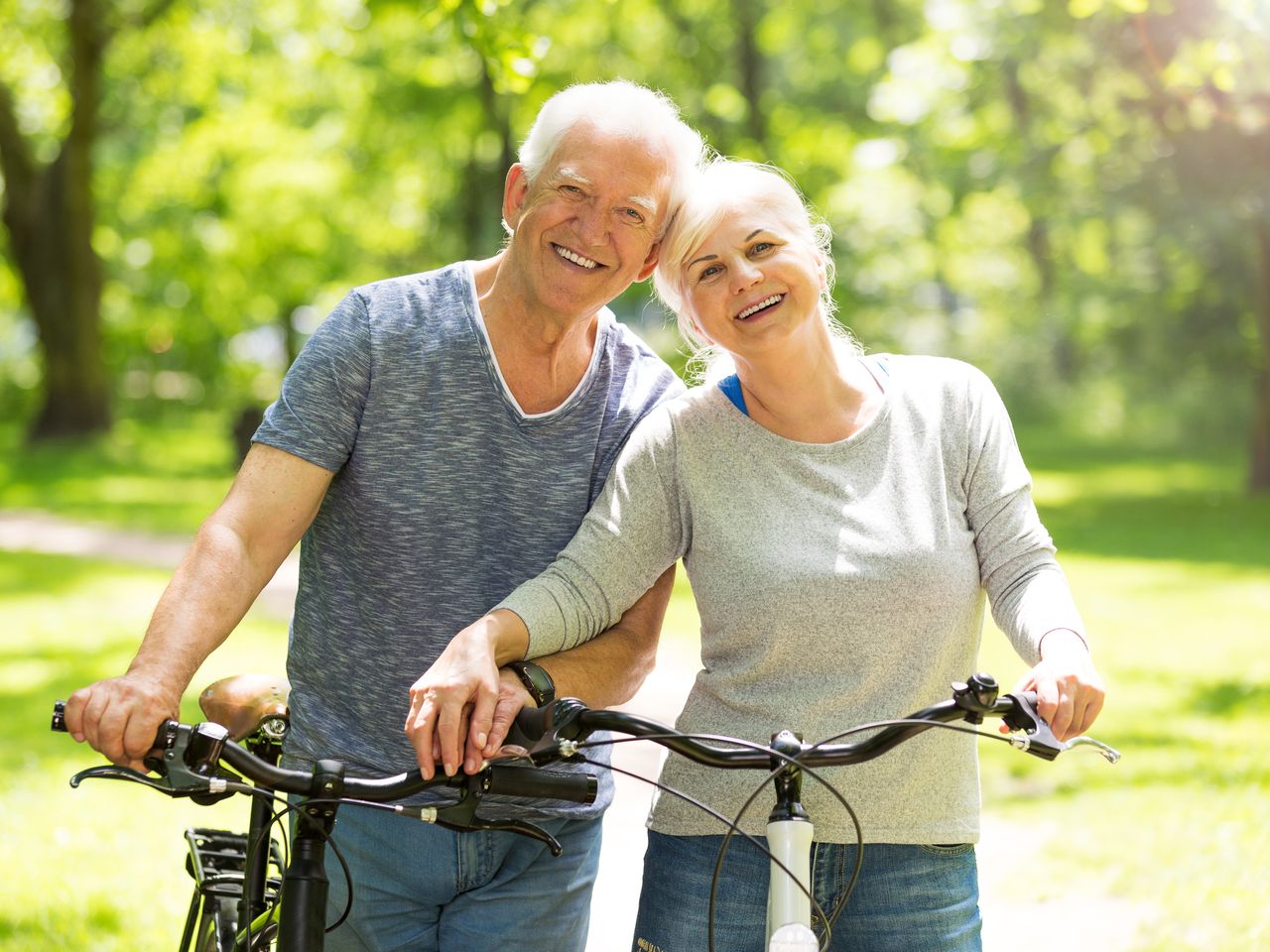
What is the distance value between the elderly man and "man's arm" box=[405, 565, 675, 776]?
0.28 feet

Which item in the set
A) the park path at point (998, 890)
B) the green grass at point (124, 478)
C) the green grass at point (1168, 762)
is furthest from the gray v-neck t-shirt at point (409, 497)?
the green grass at point (124, 478)

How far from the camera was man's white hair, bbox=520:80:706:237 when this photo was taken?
2.83 m

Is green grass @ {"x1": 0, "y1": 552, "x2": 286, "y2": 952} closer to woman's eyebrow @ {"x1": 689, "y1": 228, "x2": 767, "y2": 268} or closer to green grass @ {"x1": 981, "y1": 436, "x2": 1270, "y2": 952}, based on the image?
green grass @ {"x1": 981, "y1": 436, "x2": 1270, "y2": 952}

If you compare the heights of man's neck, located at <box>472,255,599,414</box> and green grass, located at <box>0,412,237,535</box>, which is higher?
green grass, located at <box>0,412,237,535</box>

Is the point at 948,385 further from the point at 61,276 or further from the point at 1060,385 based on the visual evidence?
the point at 1060,385

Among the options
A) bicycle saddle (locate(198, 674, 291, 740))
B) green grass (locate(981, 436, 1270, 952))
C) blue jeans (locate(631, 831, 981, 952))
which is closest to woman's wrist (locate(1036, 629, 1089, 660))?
blue jeans (locate(631, 831, 981, 952))

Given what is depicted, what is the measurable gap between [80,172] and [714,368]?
72.9 feet

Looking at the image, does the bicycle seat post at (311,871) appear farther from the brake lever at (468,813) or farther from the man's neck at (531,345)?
the man's neck at (531,345)

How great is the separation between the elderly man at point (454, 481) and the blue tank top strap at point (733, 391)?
25cm

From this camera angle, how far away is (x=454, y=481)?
282cm

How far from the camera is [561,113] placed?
2863mm

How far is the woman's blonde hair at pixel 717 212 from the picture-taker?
2758 mm

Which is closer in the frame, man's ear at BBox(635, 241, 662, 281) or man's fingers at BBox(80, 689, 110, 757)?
man's fingers at BBox(80, 689, 110, 757)

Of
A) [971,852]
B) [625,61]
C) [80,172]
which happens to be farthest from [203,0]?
[971,852]
